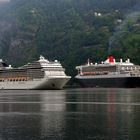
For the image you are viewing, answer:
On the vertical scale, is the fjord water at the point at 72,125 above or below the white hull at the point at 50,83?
below

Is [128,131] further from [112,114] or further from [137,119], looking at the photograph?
[112,114]

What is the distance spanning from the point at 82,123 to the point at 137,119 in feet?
17.8

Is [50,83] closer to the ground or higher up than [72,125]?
higher up

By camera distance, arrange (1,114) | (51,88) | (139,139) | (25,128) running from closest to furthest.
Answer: (139,139)
(25,128)
(1,114)
(51,88)

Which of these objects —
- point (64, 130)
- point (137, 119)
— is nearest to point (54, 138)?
point (64, 130)

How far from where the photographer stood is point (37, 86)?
192375 mm

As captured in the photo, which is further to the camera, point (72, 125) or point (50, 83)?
point (50, 83)

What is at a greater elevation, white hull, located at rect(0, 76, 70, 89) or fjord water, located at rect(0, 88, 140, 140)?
white hull, located at rect(0, 76, 70, 89)

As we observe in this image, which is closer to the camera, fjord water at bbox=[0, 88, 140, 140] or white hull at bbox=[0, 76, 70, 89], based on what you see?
fjord water at bbox=[0, 88, 140, 140]

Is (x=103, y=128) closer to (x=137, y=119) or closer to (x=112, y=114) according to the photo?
(x=137, y=119)

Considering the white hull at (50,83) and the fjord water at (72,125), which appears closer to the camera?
the fjord water at (72,125)

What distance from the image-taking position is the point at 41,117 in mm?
56969

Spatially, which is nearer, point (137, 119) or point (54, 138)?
point (54, 138)

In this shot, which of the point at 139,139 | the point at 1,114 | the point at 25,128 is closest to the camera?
the point at 139,139
